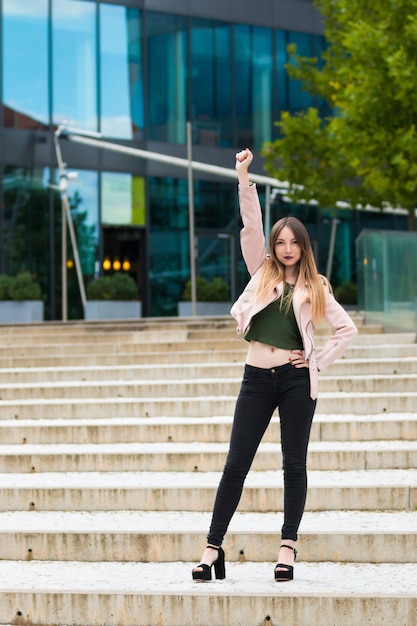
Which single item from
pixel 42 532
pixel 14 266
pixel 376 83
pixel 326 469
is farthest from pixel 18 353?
pixel 14 266

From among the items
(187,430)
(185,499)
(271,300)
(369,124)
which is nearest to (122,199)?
(369,124)

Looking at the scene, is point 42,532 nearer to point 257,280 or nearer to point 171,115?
point 257,280

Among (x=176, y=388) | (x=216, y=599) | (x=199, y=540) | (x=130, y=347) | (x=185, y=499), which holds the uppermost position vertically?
(x=130, y=347)

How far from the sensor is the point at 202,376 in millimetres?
11070

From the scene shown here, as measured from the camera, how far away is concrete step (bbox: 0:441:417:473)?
7.91 m

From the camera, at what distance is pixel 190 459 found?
809 cm

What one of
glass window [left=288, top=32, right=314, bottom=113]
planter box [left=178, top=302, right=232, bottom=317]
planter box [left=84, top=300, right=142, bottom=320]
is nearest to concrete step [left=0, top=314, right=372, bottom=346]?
planter box [left=84, top=300, right=142, bottom=320]

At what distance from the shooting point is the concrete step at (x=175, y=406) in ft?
30.8

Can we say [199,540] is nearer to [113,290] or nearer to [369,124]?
[369,124]

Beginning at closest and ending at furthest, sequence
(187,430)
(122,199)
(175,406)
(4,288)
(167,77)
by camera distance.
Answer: (187,430), (175,406), (4,288), (122,199), (167,77)

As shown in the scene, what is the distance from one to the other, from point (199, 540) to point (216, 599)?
1.00 meters

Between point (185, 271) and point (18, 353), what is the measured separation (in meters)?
17.1

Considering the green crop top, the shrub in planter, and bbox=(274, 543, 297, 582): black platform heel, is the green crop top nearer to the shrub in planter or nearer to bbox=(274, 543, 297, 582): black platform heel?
bbox=(274, 543, 297, 582): black platform heel

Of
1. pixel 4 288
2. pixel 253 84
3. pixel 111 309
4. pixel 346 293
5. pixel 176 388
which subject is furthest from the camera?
pixel 253 84
